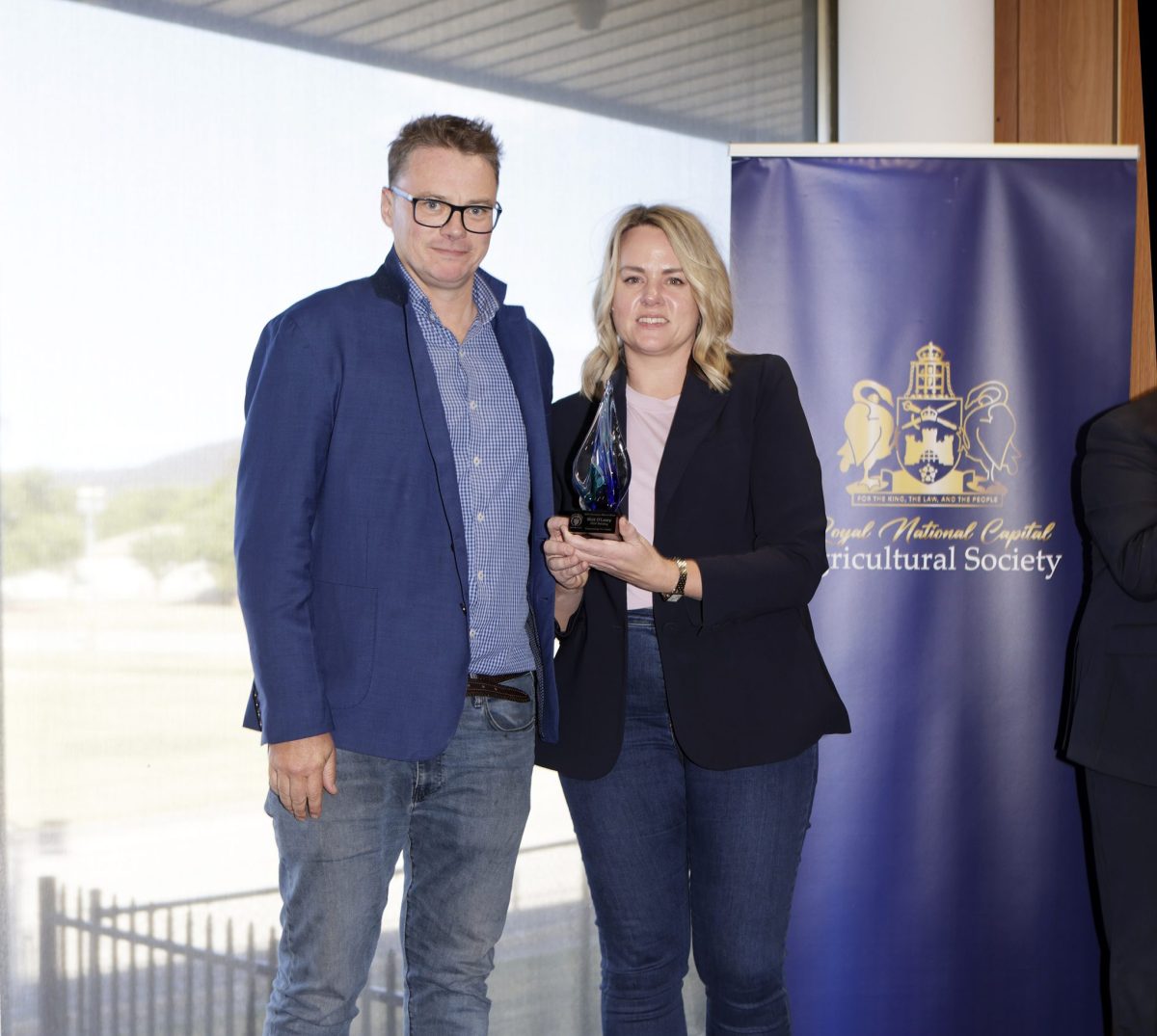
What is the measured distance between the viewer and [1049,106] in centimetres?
321

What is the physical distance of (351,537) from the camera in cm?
173

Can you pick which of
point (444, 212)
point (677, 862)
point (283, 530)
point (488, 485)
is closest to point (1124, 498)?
point (677, 862)

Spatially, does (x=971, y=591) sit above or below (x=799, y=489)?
below

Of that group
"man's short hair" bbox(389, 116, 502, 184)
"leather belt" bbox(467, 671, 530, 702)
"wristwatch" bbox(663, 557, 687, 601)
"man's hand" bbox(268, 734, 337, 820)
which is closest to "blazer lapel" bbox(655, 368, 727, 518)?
"wristwatch" bbox(663, 557, 687, 601)

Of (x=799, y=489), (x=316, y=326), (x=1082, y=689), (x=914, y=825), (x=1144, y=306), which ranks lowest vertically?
(x=914, y=825)

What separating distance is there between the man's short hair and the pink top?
1.48 feet

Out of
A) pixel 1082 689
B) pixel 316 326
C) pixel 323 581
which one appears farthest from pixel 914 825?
pixel 316 326

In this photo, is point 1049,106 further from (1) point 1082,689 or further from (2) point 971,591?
(1) point 1082,689

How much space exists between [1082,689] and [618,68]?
6.01ft

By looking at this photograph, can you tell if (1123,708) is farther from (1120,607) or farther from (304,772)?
(304,772)

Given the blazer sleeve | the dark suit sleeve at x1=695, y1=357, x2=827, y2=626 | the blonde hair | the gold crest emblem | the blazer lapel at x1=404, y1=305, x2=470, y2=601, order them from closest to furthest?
the blazer sleeve < the blazer lapel at x1=404, y1=305, x2=470, y2=601 < the dark suit sleeve at x1=695, y1=357, x2=827, y2=626 < the blonde hair < the gold crest emblem

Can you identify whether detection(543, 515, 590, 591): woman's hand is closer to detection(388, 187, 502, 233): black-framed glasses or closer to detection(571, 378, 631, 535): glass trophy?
detection(571, 378, 631, 535): glass trophy

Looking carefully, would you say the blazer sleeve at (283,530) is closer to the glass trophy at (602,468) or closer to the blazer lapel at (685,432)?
the glass trophy at (602,468)

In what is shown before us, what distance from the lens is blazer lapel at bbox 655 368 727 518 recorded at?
6.42 feet
